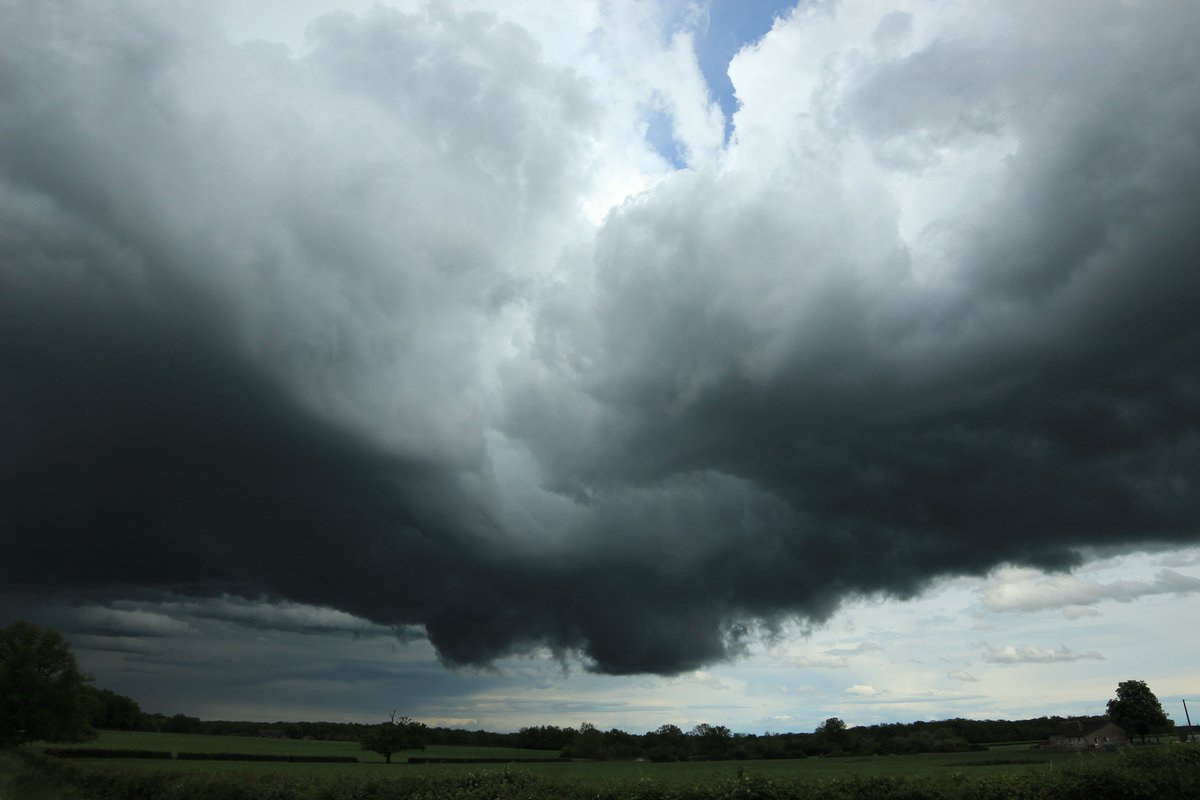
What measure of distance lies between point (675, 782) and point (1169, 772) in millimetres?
18801

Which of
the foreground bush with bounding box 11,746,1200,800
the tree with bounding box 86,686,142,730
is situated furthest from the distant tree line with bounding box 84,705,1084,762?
the foreground bush with bounding box 11,746,1200,800

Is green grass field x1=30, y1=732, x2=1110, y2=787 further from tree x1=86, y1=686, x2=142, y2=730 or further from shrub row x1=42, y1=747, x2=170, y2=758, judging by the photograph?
tree x1=86, y1=686, x2=142, y2=730

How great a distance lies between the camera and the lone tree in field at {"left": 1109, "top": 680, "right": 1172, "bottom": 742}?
123m

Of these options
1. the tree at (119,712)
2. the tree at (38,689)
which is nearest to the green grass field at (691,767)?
the tree at (38,689)

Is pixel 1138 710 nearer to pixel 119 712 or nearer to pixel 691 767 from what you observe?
pixel 691 767

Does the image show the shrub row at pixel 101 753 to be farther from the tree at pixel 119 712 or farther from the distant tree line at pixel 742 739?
the tree at pixel 119 712

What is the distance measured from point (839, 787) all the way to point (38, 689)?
10115 centimetres

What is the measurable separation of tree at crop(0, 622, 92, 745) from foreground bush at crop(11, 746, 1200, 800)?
72.7m

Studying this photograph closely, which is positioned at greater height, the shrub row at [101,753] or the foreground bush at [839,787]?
the foreground bush at [839,787]

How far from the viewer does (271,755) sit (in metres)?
102

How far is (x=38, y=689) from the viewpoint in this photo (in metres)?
89.7

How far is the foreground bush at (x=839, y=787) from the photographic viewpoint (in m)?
27.4

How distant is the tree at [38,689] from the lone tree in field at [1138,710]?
15915cm

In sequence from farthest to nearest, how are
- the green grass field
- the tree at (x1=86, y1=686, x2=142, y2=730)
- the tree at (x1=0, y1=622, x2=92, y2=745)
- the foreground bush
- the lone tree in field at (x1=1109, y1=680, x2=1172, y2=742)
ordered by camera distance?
the tree at (x1=86, y1=686, x2=142, y2=730), the lone tree in field at (x1=1109, y1=680, x2=1172, y2=742), the tree at (x1=0, y1=622, x2=92, y2=745), the green grass field, the foreground bush
